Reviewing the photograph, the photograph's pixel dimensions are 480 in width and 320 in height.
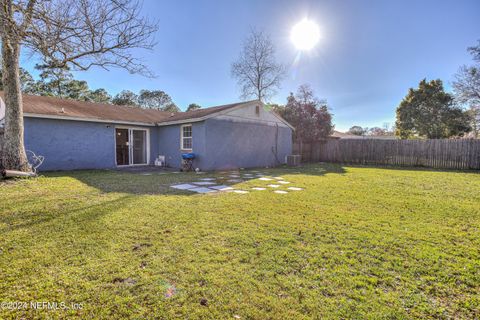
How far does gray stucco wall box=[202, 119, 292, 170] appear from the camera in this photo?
975 centimetres

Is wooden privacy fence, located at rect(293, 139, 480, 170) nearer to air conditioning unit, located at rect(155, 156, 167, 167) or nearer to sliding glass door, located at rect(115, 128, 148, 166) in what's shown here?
air conditioning unit, located at rect(155, 156, 167, 167)

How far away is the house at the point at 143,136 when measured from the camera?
877 centimetres

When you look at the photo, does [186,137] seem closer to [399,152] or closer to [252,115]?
[252,115]

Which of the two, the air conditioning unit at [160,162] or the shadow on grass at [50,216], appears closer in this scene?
the shadow on grass at [50,216]

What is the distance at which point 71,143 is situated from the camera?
917 centimetres

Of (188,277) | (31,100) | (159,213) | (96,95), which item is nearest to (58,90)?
(96,95)

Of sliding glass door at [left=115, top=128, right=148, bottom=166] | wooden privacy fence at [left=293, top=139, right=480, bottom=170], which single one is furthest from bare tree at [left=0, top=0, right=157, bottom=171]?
wooden privacy fence at [left=293, top=139, right=480, bottom=170]

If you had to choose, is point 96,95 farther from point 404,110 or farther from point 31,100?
point 404,110

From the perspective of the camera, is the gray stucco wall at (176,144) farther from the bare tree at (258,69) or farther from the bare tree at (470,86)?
the bare tree at (470,86)

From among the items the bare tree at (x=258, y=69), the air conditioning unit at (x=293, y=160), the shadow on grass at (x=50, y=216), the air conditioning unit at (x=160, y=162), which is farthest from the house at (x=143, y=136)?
the bare tree at (x=258, y=69)

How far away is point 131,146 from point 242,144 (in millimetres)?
5451

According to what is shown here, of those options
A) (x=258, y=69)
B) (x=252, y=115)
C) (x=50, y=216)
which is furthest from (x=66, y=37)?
(x=258, y=69)

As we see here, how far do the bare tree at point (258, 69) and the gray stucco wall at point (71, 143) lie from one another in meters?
13.2

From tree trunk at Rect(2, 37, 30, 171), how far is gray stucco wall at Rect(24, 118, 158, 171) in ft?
7.64
